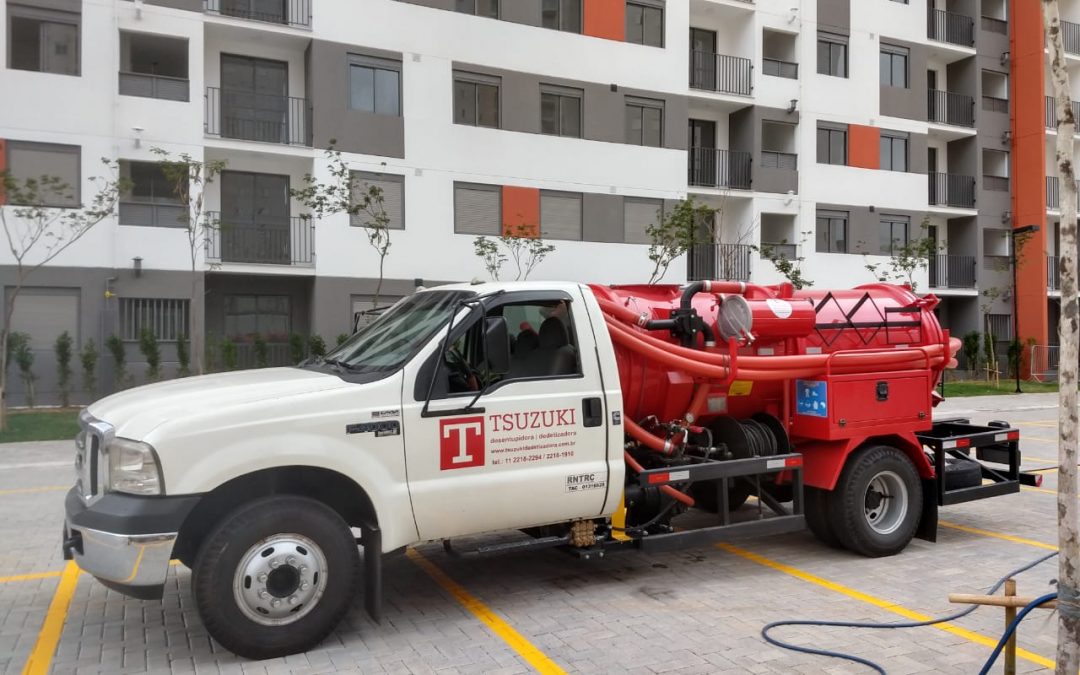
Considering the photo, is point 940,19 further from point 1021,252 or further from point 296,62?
point 296,62

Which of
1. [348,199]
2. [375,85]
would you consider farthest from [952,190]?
[348,199]

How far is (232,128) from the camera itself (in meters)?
24.4

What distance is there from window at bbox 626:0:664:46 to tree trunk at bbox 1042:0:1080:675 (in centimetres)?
2639

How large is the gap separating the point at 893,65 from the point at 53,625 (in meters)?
36.3

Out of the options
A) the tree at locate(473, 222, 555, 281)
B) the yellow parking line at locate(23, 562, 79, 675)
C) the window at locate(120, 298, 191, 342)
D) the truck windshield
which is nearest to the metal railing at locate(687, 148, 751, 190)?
the tree at locate(473, 222, 555, 281)

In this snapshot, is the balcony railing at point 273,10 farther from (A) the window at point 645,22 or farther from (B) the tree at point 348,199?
(A) the window at point 645,22

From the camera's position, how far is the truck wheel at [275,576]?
5.04m

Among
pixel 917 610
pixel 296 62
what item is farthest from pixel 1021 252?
pixel 917 610

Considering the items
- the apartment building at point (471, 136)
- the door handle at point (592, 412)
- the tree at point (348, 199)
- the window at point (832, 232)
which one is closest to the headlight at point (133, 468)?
the door handle at point (592, 412)

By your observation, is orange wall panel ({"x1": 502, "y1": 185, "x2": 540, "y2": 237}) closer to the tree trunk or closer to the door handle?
the door handle

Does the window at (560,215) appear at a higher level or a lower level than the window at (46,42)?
lower

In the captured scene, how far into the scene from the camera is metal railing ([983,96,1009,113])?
37.9 meters

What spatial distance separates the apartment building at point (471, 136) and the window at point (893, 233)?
0.10 metres

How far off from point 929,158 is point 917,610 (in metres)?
36.1
